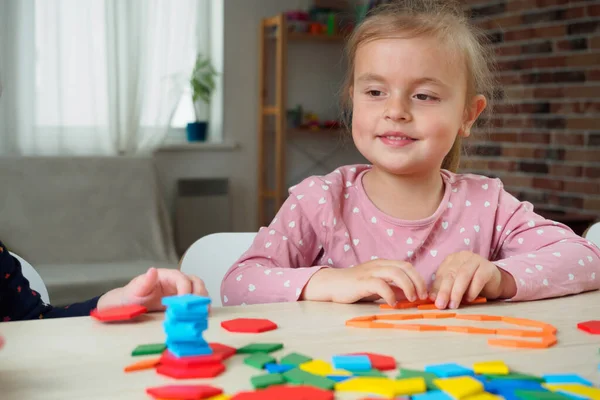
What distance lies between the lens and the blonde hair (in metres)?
1.33

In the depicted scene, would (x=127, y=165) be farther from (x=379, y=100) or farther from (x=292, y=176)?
(x=379, y=100)

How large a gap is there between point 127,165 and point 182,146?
2.20 ft

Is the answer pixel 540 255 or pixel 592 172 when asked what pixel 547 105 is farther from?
pixel 540 255

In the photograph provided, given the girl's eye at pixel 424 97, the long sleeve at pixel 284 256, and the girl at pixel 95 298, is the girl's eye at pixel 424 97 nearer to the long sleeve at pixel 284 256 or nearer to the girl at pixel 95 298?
the long sleeve at pixel 284 256

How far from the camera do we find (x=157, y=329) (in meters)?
0.82

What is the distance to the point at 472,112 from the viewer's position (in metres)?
1.46

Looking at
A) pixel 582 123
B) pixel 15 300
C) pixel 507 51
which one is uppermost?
pixel 507 51

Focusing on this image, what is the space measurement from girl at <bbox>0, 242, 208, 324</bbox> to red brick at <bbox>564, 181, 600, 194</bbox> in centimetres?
309

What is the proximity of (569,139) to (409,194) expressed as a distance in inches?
106

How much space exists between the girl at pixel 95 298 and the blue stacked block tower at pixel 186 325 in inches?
8.4

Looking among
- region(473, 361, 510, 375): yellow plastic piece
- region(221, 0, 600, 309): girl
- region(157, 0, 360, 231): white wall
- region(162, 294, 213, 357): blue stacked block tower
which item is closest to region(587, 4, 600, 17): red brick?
region(157, 0, 360, 231): white wall

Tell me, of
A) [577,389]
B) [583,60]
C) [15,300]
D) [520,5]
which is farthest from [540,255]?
[520,5]

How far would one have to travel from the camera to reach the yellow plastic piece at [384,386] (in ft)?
1.98

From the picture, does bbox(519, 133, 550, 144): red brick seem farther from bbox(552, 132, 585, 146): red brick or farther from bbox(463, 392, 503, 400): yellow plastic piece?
bbox(463, 392, 503, 400): yellow plastic piece
